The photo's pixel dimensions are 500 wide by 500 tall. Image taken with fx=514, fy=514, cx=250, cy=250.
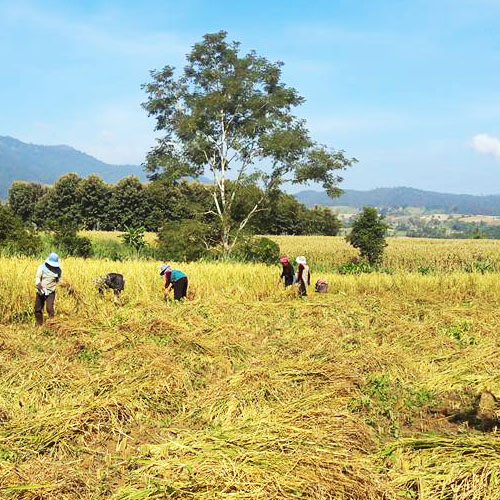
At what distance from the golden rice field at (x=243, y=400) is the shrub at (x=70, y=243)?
38.9ft

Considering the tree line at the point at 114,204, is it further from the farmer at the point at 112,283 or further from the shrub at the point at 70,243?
the farmer at the point at 112,283

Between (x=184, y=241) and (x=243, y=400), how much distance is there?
1839 centimetres

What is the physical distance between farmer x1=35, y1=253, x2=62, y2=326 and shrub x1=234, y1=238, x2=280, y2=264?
14.3m

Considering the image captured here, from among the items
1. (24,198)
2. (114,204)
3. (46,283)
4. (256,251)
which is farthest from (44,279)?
(24,198)

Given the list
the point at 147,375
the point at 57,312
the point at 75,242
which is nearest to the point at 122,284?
the point at 57,312

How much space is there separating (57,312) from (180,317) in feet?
9.35

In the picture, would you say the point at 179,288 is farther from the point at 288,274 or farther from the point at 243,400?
the point at 243,400

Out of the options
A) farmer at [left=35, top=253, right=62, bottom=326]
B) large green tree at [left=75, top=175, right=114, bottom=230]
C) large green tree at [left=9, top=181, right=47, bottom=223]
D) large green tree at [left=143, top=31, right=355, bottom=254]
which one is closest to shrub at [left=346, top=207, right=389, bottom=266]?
large green tree at [left=143, top=31, right=355, bottom=254]

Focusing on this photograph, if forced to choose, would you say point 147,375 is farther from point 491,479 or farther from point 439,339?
point 439,339

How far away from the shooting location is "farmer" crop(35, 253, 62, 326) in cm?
979

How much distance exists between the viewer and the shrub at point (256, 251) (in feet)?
79.7

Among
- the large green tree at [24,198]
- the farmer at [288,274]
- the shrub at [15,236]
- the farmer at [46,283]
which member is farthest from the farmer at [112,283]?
the large green tree at [24,198]

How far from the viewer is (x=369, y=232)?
86.9 feet

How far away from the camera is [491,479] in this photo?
387cm
